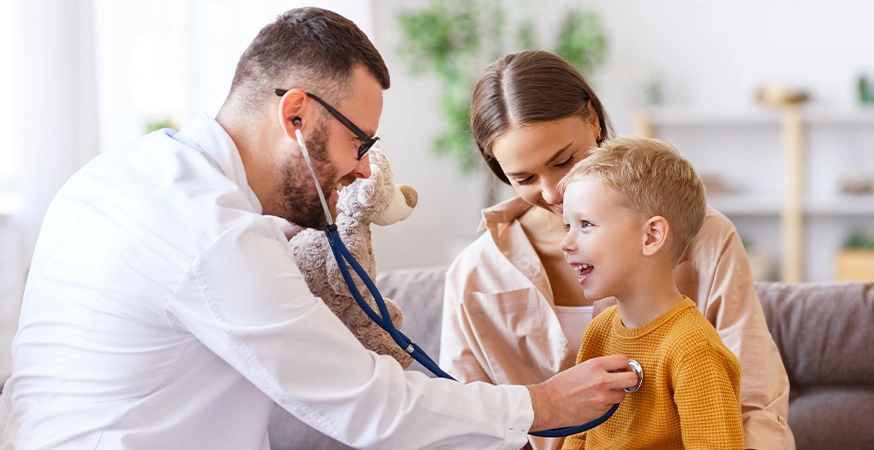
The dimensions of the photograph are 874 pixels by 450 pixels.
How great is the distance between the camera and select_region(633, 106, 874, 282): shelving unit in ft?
17.9

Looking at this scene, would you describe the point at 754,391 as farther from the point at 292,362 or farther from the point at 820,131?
the point at 820,131

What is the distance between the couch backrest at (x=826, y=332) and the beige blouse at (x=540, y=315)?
1.67 feet

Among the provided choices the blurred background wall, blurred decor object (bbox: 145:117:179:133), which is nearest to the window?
blurred decor object (bbox: 145:117:179:133)

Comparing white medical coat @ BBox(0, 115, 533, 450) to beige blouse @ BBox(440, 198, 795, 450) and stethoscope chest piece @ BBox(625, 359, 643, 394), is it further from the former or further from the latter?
beige blouse @ BBox(440, 198, 795, 450)

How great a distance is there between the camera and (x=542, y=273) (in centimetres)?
187

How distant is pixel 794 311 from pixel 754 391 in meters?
0.66

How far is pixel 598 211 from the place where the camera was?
4.83ft

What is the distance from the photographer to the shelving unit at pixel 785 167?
215 inches

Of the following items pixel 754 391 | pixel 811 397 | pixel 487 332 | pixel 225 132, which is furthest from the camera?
pixel 811 397

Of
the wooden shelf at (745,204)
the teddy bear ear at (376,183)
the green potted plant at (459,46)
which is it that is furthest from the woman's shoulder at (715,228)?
the wooden shelf at (745,204)

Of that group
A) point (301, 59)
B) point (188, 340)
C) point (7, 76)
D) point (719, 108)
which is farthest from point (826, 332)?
point (719, 108)

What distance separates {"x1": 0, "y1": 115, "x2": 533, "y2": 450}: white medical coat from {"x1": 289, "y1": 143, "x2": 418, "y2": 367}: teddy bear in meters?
0.28

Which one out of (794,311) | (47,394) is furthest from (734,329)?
(47,394)

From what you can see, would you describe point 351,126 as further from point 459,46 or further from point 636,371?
point 459,46
